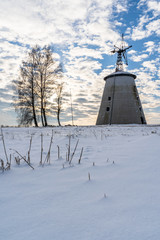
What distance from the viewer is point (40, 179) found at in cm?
180

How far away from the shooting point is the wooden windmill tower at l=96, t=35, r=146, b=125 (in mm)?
19719

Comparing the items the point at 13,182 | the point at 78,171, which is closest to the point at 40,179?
the point at 13,182

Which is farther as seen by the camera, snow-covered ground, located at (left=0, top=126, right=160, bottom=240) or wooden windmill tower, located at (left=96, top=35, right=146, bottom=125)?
wooden windmill tower, located at (left=96, top=35, right=146, bottom=125)

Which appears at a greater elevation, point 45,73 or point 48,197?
point 45,73

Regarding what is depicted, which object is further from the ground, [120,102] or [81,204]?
[120,102]

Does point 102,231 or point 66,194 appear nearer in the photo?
→ point 102,231

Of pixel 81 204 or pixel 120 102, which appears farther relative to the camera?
pixel 120 102

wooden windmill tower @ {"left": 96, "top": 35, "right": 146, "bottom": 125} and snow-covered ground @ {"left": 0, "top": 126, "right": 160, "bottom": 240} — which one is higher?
wooden windmill tower @ {"left": 96, "top": 35, "right": 146, "bottom": 125}

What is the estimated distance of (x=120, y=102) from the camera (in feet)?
66.0

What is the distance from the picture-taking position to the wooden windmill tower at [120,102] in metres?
19.7

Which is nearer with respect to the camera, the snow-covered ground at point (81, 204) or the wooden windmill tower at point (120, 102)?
the snow-covered ground at point (81, 204)

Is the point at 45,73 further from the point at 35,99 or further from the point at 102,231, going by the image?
the point at 102,231

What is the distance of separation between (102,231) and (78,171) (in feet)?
4.05

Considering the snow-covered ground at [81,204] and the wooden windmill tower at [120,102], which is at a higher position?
the wooden windmill tower at [120,102]
